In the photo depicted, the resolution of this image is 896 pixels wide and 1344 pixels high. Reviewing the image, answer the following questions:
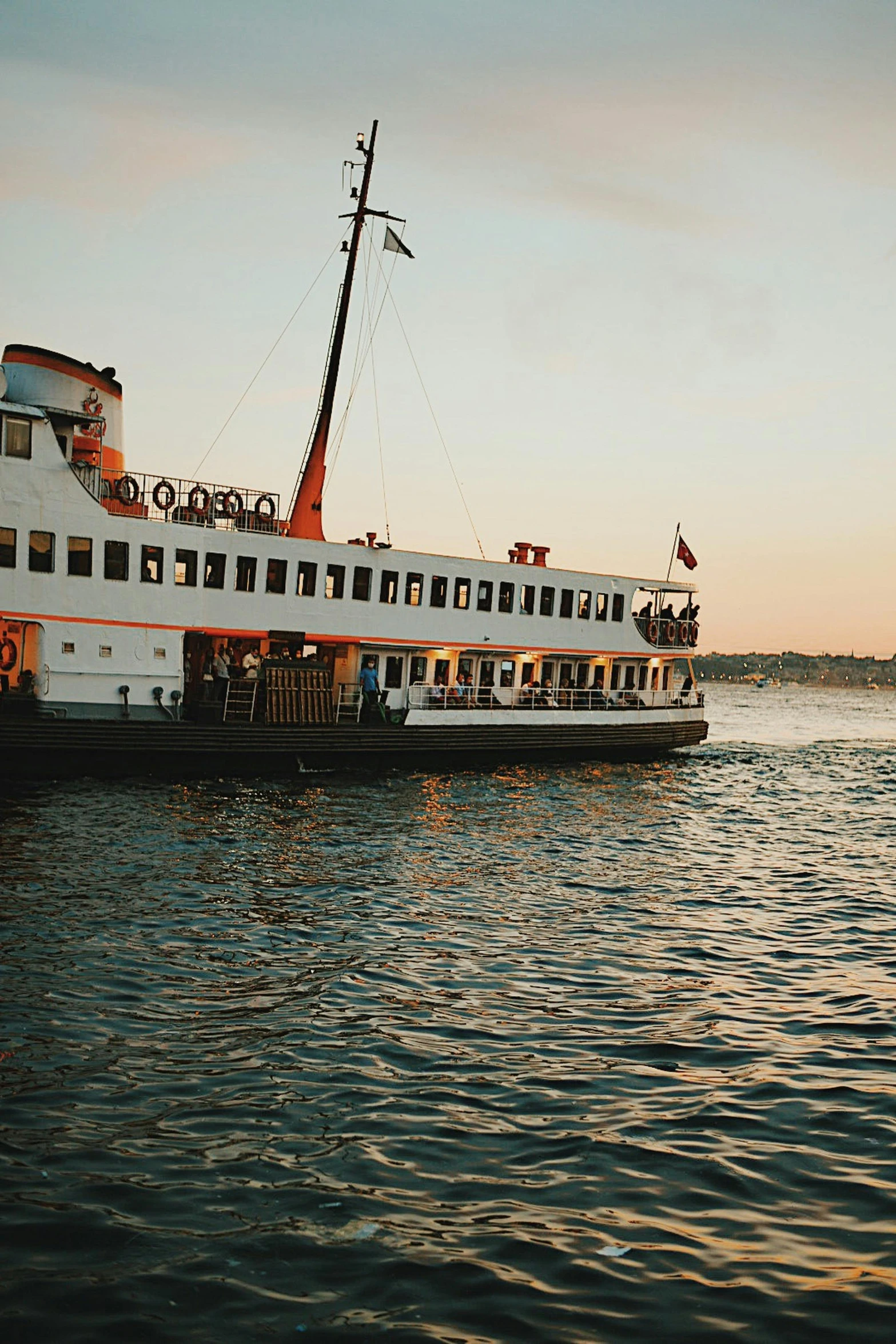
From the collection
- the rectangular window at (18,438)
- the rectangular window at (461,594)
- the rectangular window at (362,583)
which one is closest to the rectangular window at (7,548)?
the rectangular window at (18,438)

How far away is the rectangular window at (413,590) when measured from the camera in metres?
34.4

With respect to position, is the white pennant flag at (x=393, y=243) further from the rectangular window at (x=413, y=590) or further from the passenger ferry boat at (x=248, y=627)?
the rectangular window at (x=413, y=590)

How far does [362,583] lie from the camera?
33188 millimetres

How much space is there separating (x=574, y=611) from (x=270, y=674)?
13926 mm

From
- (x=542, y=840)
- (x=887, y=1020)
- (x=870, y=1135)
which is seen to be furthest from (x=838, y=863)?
(x=870, y=1135)

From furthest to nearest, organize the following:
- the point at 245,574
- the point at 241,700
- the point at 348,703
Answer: the point at 348,703, the point at 245,574, the point at 241,700

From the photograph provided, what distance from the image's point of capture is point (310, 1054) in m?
9.87

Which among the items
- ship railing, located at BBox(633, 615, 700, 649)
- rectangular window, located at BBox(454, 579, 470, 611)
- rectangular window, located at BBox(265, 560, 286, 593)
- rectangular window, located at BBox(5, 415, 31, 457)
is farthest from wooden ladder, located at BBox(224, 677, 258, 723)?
ship railing, located at BBox(633, 615, 700, 649)

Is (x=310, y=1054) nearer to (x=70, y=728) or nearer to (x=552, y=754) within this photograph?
(x=70, y=728)

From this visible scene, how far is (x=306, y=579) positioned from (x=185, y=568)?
399 cm

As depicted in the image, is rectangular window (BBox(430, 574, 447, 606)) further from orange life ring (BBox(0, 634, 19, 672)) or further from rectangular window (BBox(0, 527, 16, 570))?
rectangular window (BBox(0, 527, 16, 570))

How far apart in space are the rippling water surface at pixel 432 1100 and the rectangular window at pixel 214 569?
11.3 metres

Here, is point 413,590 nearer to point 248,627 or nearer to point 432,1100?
point 248,627

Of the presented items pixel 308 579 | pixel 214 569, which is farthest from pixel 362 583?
pixel 214 569
